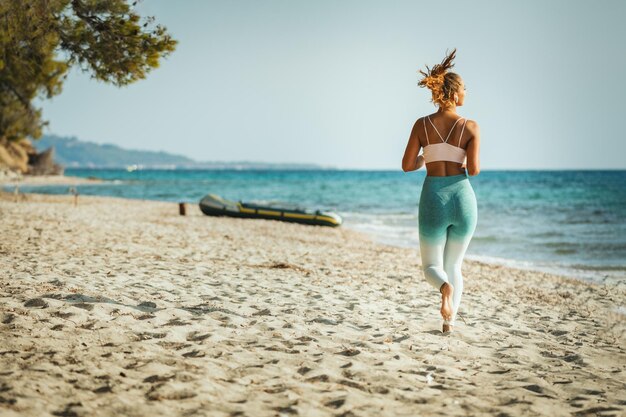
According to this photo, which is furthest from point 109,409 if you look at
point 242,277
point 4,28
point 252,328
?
point 4,28

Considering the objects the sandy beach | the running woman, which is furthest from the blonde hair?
the sandy beach

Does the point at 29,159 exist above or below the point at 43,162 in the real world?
above

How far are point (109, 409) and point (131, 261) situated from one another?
18.3 ft

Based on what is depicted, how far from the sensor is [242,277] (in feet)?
25.8

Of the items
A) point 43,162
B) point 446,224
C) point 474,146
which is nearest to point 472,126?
point 474,146

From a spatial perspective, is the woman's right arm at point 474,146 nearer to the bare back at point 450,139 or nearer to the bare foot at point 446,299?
the bare back at point 450,139

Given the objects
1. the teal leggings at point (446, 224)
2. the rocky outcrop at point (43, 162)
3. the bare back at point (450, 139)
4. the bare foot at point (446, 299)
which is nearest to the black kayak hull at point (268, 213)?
the bare foot at point (446, 299)

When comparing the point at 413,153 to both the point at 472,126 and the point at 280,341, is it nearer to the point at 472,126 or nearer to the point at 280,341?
the point at 472,126

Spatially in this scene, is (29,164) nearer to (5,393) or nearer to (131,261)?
(131,261)

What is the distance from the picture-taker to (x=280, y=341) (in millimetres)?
4840

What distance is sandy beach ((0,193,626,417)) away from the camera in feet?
11.4

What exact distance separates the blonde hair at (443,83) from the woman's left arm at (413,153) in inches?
11.3

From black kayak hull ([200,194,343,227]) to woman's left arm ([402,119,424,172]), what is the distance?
1442 centimetres

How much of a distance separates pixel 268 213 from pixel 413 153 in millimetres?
15334
